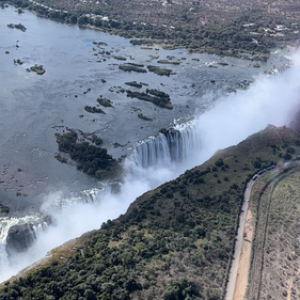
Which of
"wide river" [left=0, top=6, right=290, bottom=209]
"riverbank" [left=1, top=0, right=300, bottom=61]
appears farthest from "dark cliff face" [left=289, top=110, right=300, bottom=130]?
"riverbank" [left=1, top=0, right=300, bottom=61]

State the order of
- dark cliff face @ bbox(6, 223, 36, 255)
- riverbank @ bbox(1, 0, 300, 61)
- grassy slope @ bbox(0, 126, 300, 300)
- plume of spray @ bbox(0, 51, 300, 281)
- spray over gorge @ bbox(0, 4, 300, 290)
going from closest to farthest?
grassy slope @ bbox(0, 126, 300, 300)
dark cliff face @ bbox(6, 223, 36, 255)
plume of spray @ bbox(0, 51, 300, 281)
spray over gorge @ bbox(0, 4, 300, 290)
riverbank @ bbox(1, 0, 300, 61)

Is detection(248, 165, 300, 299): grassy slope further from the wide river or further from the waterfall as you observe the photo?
the wide river

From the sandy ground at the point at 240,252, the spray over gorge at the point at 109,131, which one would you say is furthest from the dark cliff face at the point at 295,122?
the sandy ground at the point at 240,252

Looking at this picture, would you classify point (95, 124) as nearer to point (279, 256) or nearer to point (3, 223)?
point (3, 223)

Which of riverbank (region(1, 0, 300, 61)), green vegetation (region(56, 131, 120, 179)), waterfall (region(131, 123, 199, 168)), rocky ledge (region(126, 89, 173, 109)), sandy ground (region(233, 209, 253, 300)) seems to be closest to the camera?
sandy ground (region(233, 209, 253, 300))

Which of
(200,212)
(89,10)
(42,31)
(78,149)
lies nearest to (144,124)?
(78,149)

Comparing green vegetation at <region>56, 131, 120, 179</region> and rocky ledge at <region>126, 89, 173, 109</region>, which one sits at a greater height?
rocky ledge at <region>126, 89, 173, 109</region>

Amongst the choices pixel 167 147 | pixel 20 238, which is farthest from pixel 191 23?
pixel 20 238

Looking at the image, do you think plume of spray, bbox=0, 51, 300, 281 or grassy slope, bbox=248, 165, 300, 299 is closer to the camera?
grassy slope, bbox=248, 165, 300, 299
